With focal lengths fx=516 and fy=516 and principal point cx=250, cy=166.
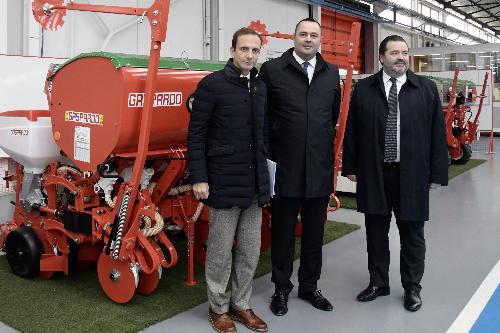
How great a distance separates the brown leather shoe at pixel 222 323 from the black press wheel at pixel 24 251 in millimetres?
1319

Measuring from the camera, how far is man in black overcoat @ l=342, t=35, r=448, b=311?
277 cm

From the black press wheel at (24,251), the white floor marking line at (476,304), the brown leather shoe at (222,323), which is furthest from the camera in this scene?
the black press wheel at (24,251)

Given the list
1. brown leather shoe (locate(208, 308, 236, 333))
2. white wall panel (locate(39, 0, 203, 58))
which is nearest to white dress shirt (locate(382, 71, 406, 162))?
brown leather shoe (locate(208, 308, 236, 333))

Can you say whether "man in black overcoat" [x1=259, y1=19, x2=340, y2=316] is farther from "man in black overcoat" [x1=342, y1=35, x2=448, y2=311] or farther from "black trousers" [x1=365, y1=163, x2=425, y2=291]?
"black trousers" [x1=365, y1=163, x2=425, y2=291]

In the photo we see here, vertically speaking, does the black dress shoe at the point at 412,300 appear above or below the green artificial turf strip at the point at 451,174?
below

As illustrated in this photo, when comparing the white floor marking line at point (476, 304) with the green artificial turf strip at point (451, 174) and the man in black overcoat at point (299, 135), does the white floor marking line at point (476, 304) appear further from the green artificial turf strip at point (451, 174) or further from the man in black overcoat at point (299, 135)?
the green artificial turf strip at point (451, 174)

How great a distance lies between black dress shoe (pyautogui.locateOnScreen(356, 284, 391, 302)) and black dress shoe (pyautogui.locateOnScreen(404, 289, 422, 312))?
16 centimetres

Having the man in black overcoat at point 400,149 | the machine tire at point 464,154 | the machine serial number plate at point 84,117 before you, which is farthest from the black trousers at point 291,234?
the machine tire at point 464,154

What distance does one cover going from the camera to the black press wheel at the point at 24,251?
322 cm

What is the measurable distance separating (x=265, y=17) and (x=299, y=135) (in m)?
7.50

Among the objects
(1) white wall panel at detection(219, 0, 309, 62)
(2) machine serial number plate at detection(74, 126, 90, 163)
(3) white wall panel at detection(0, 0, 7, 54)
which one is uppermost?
(1) white wall panel at detection(219, 0, 309, 62)

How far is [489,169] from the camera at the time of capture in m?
8.45

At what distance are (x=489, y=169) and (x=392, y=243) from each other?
5.11 meters

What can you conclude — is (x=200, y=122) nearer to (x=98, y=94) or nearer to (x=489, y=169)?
(x=98, y=94)
